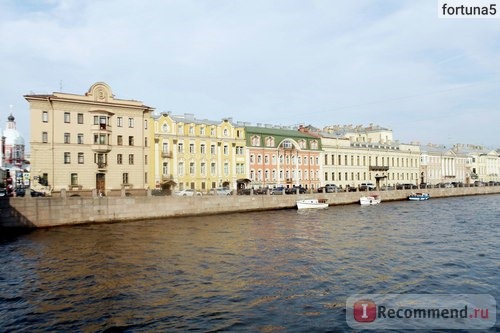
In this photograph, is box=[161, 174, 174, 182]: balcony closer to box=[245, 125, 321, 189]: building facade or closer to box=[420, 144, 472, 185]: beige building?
box=[245, 125, 321, 189]: building facade

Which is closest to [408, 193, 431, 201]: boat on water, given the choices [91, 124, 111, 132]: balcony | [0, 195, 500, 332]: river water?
[0, 195, 500, 332]: river water

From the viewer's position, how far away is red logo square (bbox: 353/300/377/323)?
14.4 m

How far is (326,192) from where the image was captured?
6500 centimetres

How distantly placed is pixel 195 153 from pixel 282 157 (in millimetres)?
17238

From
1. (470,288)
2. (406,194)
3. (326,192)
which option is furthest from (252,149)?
(470,288)

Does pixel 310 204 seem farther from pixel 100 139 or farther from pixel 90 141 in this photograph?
pixel 90 141

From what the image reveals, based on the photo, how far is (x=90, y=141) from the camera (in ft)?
168

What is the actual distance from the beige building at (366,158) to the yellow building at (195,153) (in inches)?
813

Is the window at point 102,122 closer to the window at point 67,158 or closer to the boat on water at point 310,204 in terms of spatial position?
the window at point 67,158

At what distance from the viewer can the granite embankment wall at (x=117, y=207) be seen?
36.2 m

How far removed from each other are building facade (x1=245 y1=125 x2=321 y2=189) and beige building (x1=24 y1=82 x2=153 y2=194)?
18647 millimetres

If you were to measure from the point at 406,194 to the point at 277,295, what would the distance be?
68.2 metres

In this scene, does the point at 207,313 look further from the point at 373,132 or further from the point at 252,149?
the point at 373,132

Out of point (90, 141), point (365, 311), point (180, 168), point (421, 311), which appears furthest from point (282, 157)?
point (421, 311)
